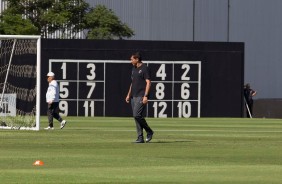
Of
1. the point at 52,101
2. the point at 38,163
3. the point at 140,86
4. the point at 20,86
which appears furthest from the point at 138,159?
the point at 20,86

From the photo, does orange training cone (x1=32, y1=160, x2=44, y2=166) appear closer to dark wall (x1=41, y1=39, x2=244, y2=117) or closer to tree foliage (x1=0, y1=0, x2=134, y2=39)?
dark wall (x1=41, y1=39, x2=244, y2=117)

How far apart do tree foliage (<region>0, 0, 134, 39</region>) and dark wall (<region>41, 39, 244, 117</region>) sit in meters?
10.6

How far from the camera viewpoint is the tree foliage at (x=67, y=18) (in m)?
68.3

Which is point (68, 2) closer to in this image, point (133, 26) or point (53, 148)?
point (133, 26)

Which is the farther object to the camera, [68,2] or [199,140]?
[68,2]

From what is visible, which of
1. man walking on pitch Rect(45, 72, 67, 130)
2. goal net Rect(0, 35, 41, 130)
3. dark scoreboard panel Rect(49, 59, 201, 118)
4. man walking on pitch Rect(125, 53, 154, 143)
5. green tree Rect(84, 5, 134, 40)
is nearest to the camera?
man walking on pitch Rect(125, 53, 154, 143)

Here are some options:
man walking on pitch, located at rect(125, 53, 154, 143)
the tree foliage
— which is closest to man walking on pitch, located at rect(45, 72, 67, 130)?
man walking on pitch, located at rect(125, 53, 154, 143)

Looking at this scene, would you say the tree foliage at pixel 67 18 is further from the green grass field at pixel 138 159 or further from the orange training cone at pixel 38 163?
the orange training cone at pixel 38 163

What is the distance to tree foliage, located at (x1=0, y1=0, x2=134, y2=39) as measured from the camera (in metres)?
68.3

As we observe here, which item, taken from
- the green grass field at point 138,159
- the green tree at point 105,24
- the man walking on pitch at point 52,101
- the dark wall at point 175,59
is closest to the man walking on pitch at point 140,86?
the green grass field at point 138,159

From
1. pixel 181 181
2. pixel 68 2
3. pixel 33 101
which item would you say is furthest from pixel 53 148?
pixel 68 2

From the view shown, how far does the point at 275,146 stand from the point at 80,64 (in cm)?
2998

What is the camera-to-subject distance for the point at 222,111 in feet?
194

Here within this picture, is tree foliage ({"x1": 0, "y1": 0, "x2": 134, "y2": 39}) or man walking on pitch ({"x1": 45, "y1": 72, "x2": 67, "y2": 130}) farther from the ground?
tree foliage ({"x1": 0, "y1": 0, "x2": 134, "y2": 39})
